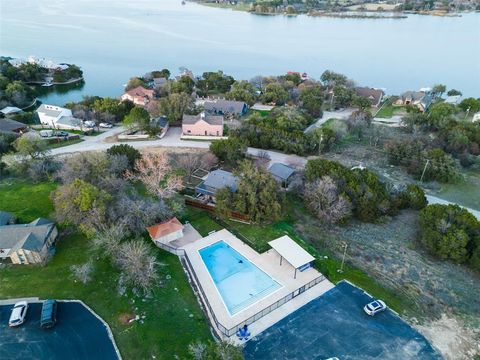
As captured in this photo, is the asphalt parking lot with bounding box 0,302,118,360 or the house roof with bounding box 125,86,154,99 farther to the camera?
the house roof with bounding box 125,86,154,99

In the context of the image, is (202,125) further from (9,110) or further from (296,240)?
(9,110)

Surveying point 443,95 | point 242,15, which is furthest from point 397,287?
point 242,15

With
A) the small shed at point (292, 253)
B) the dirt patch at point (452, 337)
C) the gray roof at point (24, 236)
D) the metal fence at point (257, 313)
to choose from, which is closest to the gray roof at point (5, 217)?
the gray roof at point (24, 236)

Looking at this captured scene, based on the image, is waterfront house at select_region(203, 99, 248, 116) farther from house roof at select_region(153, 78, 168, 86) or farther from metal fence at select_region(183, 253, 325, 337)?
metal fence at select_region(183, 253, 325, 337)

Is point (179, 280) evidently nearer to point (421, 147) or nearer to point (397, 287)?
point (397, 287)

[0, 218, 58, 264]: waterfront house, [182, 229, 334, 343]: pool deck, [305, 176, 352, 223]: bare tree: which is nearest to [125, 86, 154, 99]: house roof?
[0, 218, 58, 264]: waterfront house

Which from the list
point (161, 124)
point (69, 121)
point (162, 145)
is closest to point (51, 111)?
point (69, 121)
